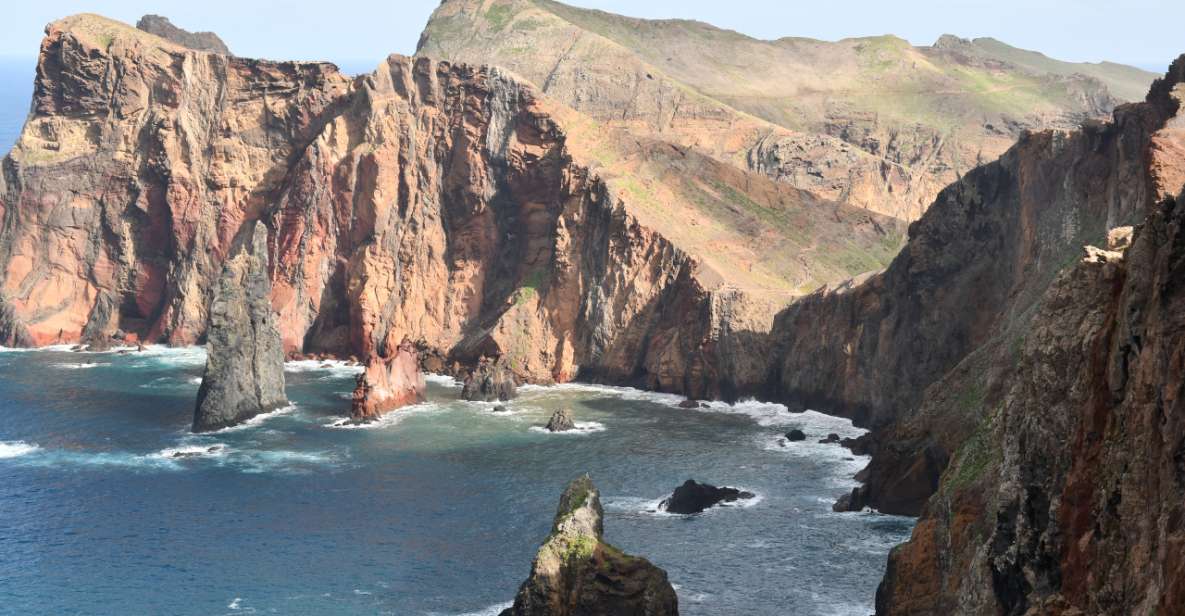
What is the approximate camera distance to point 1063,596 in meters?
39.2

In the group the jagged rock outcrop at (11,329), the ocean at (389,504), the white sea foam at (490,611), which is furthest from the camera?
the jagged rock outcrop at (11,329)

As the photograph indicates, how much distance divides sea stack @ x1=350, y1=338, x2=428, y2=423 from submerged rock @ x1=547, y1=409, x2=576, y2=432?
16944 millimetres

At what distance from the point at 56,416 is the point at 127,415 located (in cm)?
632

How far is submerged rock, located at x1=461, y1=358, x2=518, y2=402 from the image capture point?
133375 millimetres

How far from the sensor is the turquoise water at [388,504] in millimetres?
77500

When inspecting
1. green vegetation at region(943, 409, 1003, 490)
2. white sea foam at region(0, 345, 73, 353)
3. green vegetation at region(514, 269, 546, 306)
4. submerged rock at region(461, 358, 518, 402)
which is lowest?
white sea foam at region(0, 345, 73, 353)

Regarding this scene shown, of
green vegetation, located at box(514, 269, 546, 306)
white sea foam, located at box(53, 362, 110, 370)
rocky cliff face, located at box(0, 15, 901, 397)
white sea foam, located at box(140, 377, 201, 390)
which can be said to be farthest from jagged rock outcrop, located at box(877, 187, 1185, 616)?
white sea foam, located at box(53, 362, 110, 370)

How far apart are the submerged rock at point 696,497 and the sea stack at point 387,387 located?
131 ft

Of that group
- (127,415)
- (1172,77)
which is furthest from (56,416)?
(1172,77)

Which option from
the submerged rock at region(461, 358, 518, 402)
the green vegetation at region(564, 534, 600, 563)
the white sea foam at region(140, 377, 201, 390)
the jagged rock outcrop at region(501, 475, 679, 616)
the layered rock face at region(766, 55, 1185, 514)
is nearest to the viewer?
the jagged rock outcrop at region(501, 475, 679, 616)

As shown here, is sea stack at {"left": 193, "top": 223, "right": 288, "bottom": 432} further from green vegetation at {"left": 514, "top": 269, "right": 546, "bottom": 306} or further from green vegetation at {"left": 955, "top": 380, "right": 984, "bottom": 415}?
green vegetation at {"left": 955, "top": 380, "right": 984, "bottom": 415}

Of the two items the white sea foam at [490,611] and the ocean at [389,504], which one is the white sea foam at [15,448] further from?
the white sea foam at [490,611]

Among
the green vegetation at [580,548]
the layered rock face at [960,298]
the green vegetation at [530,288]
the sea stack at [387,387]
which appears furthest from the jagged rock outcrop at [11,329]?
A: the green vegetation at [580,548]

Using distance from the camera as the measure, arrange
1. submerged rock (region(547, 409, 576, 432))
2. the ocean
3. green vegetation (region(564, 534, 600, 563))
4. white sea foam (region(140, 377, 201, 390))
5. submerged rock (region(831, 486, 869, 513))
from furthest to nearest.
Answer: white sea foam (region(140, 377, 201, 390)) → submerged rock (region(547, 409, 576, 432)) → submerged rock (region(831, 486, 869, 513)) → the ocean → green vegetation (region(564, 534, 600, 563))
